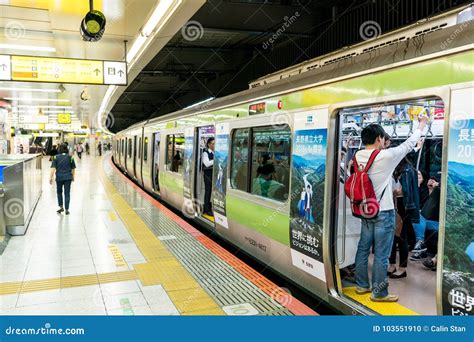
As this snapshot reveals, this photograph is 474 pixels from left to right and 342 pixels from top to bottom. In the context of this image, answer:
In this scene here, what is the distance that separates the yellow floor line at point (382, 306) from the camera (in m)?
3.42

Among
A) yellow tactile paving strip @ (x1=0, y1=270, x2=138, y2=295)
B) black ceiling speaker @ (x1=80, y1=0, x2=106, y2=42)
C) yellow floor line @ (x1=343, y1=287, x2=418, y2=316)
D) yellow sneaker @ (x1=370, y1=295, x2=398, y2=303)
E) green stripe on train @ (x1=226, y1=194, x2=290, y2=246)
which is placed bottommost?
yellow tactile paving strip @ (x1=0, y1=270, x2=138, y2=295)

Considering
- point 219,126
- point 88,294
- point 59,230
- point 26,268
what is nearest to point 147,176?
point 59,230

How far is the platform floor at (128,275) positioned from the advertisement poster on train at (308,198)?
0.41 m

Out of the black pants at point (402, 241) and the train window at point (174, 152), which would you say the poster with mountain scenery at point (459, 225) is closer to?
the black pants at point (402, 241)

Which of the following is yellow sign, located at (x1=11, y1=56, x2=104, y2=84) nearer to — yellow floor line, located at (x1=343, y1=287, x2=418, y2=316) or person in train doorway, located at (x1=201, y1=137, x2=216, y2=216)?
person in train doorway, located at (x1=201, y1=137, x2=216, y2=216)

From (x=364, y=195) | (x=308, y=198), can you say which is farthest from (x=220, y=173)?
(x=364, y=195)

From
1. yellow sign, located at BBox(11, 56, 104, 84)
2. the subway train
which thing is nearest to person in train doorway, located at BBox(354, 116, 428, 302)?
the subway train

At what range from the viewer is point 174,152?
9812 millimetres

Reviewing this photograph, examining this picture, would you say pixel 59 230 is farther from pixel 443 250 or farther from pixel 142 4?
pixel 443 250

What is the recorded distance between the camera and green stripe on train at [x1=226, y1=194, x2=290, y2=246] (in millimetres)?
4480

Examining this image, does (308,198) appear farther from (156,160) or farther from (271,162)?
(156,160)

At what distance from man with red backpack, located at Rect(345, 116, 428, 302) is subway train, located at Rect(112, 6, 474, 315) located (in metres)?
0.16

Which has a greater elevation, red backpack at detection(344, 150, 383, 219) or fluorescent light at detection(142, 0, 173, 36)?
fluorescent light at detection(142, 0, 173, 36)

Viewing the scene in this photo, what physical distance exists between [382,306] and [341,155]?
1.45 meters
